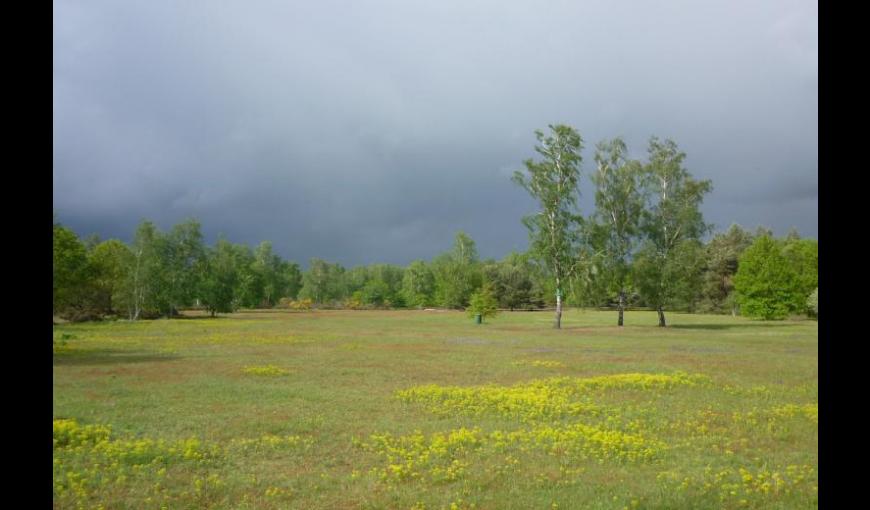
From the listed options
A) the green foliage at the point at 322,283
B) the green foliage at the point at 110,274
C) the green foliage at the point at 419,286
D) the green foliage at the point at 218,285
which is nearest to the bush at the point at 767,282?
the green foliage at the point at 218,285

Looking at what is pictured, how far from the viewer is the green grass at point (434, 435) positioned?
29.5 feet

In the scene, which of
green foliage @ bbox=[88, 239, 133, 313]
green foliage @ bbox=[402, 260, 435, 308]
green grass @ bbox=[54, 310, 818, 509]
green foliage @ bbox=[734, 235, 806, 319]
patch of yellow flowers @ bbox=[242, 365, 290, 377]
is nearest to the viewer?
green grass @ bbox=[54, 310, 818, 509]

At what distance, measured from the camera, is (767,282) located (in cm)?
6316

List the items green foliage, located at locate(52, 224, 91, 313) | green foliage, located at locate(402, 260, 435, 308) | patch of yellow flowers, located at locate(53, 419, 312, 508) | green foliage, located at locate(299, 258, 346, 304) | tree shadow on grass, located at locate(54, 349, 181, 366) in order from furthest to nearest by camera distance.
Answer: green foliage, located at locate(299, 258, 346, 304) → green foliage, located at locate(402, 260, 435, 308) → green foliage, located at locate(52, 224, 91, 313) → tree shadow on grass, located at locate(54, 349, 181, 366) → patch of yellow flowers, located at locate(53, 419, 312, 508)

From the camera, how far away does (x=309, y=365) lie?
2616 centimetres

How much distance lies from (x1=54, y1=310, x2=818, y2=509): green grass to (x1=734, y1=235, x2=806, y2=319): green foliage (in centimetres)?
4105


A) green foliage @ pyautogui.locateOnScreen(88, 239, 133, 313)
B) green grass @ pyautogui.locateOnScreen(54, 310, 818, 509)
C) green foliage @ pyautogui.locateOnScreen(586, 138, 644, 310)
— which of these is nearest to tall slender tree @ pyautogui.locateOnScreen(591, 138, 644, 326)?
green foliage @ pyautogui.locateOnScreen(586, 138, 644, 310)

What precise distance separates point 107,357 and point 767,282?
2533 inches

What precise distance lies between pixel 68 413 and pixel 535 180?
46.4 meters

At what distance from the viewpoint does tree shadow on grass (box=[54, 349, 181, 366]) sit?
26.5m

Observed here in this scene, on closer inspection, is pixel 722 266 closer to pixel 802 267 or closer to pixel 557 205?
pixel 802 267

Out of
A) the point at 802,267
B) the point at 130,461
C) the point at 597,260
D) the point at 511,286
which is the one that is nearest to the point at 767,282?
the point at 802,267

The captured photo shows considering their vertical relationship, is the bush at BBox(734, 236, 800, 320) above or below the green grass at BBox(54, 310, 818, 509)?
above

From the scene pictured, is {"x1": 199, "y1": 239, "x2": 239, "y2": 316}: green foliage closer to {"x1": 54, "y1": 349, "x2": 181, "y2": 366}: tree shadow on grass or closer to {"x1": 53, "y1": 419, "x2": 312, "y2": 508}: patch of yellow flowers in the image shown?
{"x1": 54, "y1": 349, "x2": 181, "y2": 366}: tree shadow on grass
